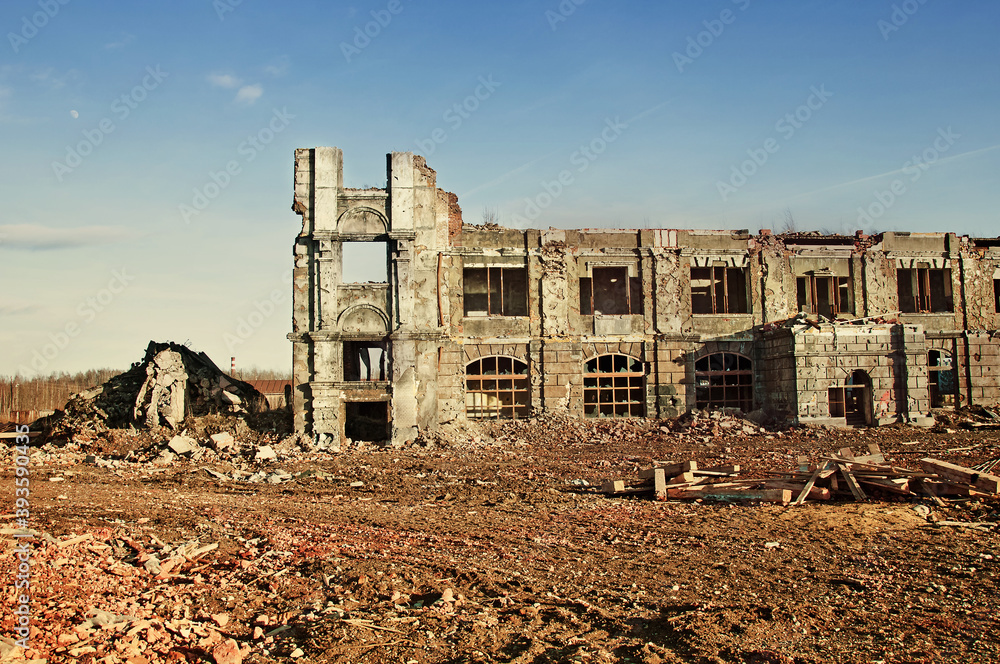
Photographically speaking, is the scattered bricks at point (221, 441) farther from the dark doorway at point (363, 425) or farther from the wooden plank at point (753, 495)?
the wooden plank at point (753, 495)

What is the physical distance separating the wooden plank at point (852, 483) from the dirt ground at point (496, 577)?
0.20 metres

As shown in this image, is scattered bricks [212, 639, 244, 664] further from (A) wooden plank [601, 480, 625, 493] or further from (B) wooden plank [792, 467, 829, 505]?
(B) wooden plank [792, 467, 829, 505]

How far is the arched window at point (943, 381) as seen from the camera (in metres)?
22.5

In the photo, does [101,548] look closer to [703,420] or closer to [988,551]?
[988,551]

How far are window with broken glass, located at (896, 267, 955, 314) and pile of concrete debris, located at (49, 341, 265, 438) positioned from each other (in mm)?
20996

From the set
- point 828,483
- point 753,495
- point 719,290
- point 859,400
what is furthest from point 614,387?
point 753,495

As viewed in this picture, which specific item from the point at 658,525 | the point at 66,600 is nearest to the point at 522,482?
the point at 658,525

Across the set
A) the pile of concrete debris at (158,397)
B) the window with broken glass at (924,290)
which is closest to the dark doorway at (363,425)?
the pile of concrete debris at (158,397)

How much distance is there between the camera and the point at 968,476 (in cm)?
1034

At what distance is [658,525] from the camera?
952 centimetres

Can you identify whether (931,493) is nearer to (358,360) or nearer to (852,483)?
(852,483)

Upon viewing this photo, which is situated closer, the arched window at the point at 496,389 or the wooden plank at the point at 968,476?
the wooden plank at the point at 968,476

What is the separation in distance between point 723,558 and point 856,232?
59.8 ft

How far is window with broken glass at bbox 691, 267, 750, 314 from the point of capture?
2206cm
